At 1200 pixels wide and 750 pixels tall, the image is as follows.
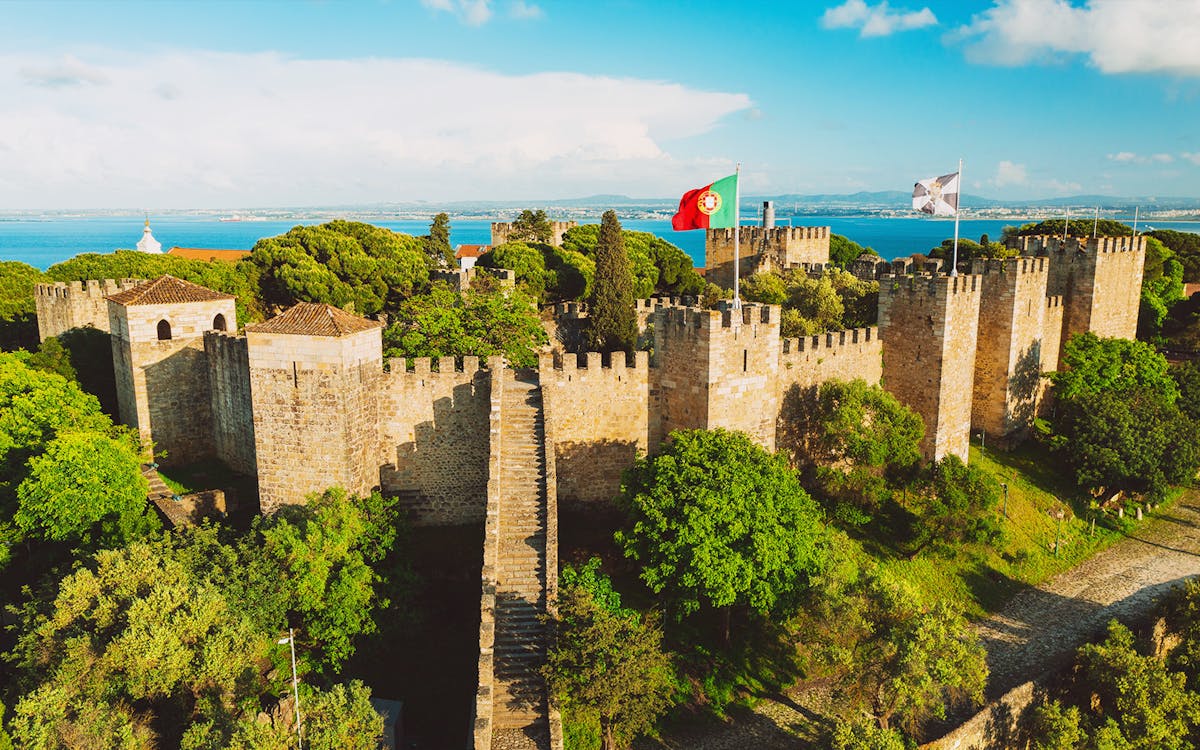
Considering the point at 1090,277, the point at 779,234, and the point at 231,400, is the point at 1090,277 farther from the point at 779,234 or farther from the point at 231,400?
the point at 231,400

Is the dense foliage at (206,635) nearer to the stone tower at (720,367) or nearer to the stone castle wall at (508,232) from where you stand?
the stone tower at (720,367)

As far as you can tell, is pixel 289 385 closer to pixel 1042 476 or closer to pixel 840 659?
pixel 840 659

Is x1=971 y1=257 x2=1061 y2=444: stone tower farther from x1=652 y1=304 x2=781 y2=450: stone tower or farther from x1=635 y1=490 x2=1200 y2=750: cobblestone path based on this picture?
x1=652 y1=304 x2=781 y2=450: stone tower

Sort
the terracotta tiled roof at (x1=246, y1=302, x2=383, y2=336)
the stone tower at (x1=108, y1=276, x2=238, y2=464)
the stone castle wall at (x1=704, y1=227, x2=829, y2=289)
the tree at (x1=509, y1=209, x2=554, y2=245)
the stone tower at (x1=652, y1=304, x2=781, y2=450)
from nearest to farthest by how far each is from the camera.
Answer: the terracotta tiled roof at (x1=246, y1=302, x2=383, y2=336), the stone tower at (x1=652, y1=304, x2=781, y2=450), the stone tower at (x1=108, y1=276, x2=238, y2=464), the stone castle wall at (x1=704, y1=227, x2=829, y2=289), the tree at (x1=509, y1=209, x2=554, y2=245)

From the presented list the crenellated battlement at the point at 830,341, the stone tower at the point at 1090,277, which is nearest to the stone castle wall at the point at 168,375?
the crenellated battlement at the point at 830,341

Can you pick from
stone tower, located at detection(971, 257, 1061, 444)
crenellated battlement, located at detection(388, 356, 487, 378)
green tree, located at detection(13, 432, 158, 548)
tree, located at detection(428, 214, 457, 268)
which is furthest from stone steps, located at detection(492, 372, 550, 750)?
tree, located at detection(428, 214, 457, 268)

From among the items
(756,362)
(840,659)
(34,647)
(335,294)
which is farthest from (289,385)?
(335,294)
